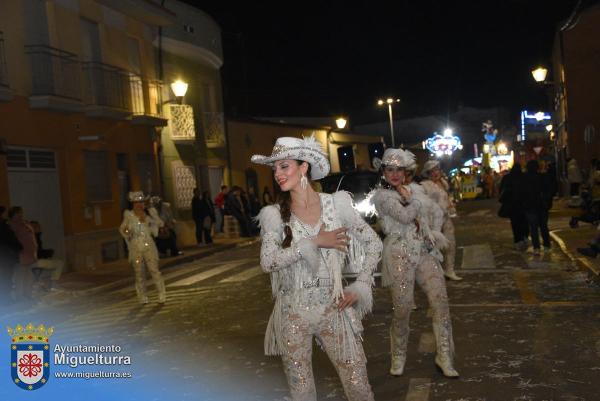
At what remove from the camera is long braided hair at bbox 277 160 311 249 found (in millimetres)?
3652

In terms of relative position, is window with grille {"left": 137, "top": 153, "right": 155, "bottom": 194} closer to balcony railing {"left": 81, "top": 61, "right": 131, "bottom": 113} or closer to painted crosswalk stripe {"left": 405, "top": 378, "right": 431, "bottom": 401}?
balcony railing {"left": 81, "top": 61, "right": 131, "bottom": 113}

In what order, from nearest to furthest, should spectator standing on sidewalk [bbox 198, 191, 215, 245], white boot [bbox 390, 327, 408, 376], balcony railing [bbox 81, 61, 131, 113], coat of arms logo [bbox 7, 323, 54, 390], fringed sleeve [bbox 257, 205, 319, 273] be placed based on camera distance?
fringed sleeve [bbox 257, 205, 319, 273] < coat of arms logo [bbox 7, 323, 54, 390] < white boot [bbox 390, 327, 408, 376] < balcony railing [bbox 81, 61, 131, 113] < spectator standing on sidewalk [bbox 198, 191, 215, 245]

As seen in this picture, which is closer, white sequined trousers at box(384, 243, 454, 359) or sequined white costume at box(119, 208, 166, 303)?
white sequined trousers at box(384, 243, 454, 359)

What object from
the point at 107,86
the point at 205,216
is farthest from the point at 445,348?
the point at 205,216

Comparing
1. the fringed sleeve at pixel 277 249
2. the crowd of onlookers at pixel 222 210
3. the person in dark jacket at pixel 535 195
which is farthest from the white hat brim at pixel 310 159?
the crowd of onlookers at pixel 222 210

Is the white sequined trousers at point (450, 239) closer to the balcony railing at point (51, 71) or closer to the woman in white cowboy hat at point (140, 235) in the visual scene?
the woman in white cowboy hat at point (140, 235)

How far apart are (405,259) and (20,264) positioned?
8.46 metres

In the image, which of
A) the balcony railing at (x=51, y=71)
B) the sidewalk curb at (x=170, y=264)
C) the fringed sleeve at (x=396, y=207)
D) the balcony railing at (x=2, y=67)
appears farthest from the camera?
the balcony railing at (x=51, y=71)

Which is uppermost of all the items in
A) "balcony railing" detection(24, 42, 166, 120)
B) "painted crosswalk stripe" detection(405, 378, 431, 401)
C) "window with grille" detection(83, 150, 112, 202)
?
"balcony railing" detection(24, 42, 166, 120)

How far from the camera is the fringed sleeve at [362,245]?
12.3ft

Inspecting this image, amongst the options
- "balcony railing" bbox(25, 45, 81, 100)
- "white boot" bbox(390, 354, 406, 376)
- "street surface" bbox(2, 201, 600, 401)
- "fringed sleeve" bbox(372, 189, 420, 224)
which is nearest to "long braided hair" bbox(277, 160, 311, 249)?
"fringed sleeve" bbox(372, 189, 420, 224)

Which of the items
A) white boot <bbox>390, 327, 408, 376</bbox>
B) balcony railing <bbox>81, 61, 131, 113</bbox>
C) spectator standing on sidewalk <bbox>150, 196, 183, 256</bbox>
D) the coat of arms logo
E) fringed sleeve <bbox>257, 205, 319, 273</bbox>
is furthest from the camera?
balcony railing <bbox>81, 61, 131, 113</bbox>

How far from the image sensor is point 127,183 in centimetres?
2095

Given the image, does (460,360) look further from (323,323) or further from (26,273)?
(26,273)
